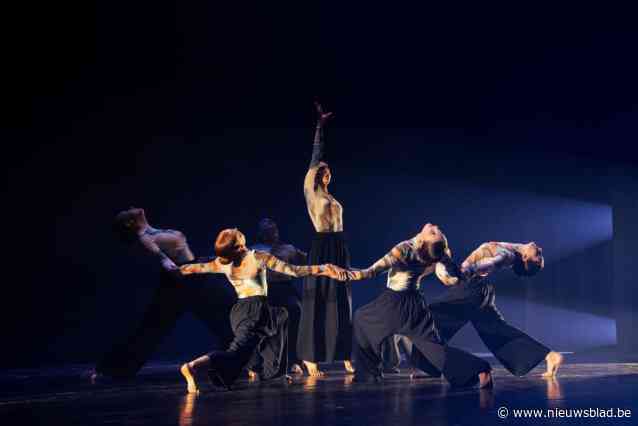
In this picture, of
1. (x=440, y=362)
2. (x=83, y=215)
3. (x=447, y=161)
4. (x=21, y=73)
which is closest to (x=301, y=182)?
Answer: (x=447, y=161)

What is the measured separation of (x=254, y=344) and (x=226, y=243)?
→ 31.3 inches

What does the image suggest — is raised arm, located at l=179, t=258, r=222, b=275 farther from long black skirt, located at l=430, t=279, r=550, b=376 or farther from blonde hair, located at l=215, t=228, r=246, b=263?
long black skirt, located at l=430, t=279, r=550, b=376

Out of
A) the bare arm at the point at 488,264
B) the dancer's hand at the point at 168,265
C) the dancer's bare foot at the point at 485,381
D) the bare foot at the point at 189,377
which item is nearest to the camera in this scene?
the bare foot at the point at 189,377

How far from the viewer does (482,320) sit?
6684 millimetres

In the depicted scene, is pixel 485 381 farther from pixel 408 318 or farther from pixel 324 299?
pixel 324 299

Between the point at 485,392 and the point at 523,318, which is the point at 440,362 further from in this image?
the point at 523,318

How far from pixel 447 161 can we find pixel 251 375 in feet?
17.0

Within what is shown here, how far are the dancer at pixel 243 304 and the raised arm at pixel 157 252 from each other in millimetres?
328

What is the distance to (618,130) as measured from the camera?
995 cm

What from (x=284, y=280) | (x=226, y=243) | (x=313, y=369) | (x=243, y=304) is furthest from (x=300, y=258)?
(x=226, y=243)

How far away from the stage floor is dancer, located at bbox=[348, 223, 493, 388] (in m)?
0.17

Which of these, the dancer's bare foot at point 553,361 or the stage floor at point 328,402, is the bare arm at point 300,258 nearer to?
the stage floor at point 328,402

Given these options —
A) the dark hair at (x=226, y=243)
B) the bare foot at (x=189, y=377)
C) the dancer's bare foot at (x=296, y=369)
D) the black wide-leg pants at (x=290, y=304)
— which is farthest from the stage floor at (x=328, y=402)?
the dark hair at (x=226, y=243)

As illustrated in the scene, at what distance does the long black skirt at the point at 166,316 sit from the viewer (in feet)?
21.9
